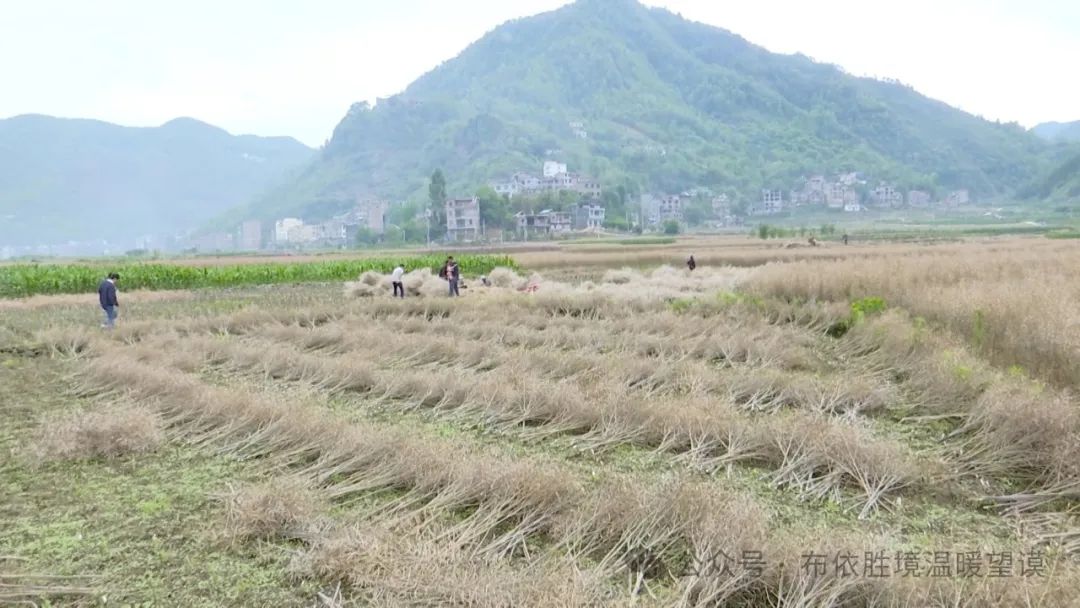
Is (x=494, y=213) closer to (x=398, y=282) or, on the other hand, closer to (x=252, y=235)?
(x=398, y=282)

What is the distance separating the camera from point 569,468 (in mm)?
5395

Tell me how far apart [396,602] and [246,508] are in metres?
1.76

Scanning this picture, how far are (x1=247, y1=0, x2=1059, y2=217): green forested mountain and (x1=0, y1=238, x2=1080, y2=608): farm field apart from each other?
115 metres

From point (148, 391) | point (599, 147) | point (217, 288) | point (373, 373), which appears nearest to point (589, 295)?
point (373, 373)

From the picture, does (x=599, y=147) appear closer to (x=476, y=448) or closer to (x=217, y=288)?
(x=217, y=288)

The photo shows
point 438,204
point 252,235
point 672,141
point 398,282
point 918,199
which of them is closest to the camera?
point 398,282

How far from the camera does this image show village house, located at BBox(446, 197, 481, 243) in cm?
8431

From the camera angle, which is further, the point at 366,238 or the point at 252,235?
the point at 252,235

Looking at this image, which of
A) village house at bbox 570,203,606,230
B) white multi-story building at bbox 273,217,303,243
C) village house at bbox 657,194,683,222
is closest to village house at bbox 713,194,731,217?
village house at bbox 657,194,683,222

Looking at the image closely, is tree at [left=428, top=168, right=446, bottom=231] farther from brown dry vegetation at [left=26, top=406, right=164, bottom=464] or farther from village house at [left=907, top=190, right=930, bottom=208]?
brown dry vegetation at [left=26, top=406, right=164, bottom=464]

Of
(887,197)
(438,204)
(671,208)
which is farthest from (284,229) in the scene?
(887,197)

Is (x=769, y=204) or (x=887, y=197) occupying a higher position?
(x=887, y=197)

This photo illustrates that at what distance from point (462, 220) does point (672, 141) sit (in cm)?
9076

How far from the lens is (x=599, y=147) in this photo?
157 m
